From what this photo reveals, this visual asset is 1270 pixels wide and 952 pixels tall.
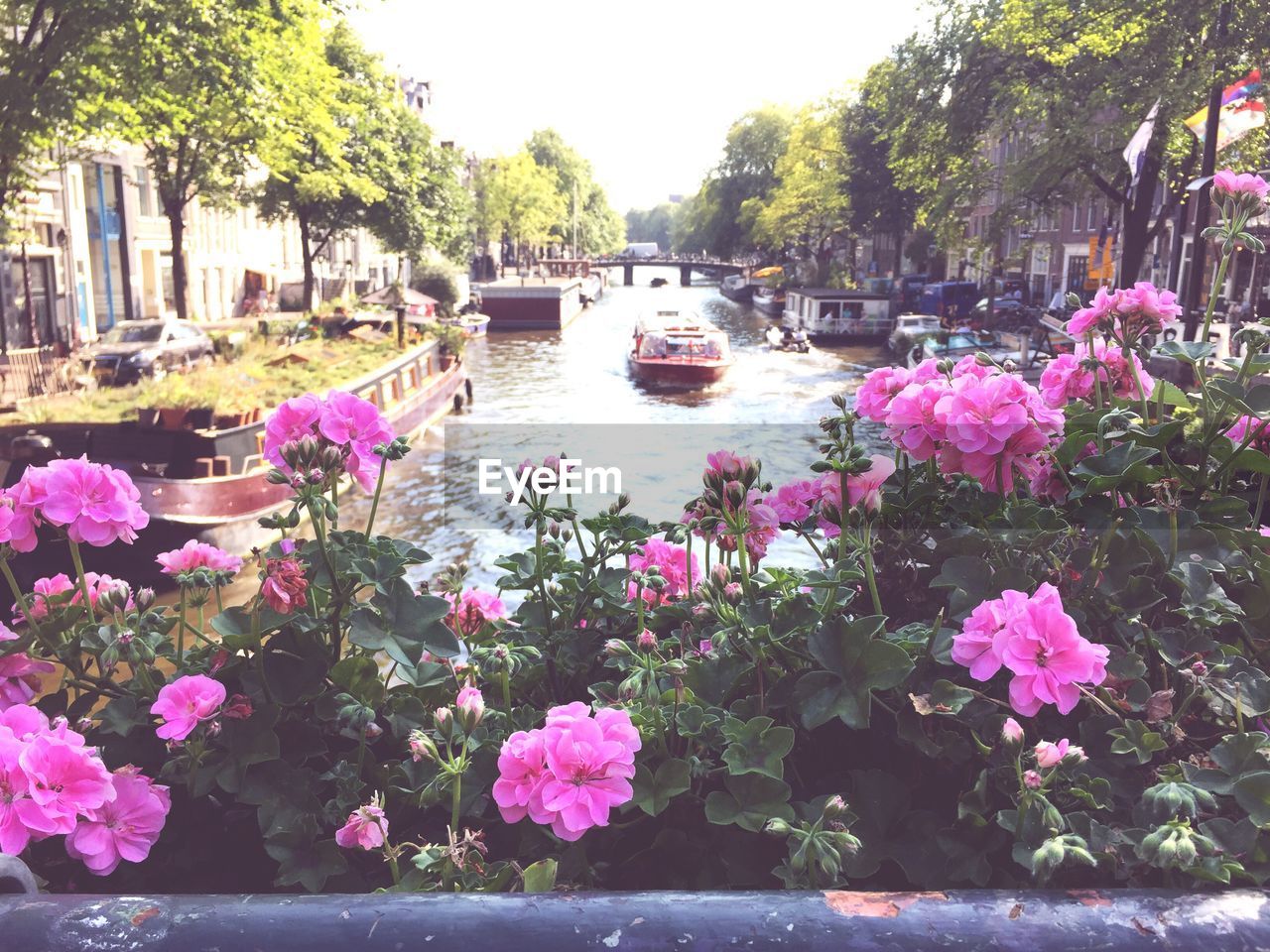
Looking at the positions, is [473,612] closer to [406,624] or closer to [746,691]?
[406,624]

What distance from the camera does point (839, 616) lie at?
5.44 ft

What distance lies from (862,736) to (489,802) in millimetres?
595

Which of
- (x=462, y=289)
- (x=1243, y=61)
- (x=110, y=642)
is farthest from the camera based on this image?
(x=462, y=289)

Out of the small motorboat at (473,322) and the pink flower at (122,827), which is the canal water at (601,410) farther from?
the pink flower at (122,827)

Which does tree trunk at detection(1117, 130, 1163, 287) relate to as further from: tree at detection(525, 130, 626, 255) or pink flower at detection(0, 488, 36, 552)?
tree at detection(525, 130, 626, 255)

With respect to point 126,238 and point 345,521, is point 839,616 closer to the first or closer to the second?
point 345,521

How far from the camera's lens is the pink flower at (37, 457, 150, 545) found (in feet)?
6.08

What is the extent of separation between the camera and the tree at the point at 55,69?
12930 mm

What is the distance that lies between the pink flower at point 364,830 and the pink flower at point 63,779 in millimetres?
318

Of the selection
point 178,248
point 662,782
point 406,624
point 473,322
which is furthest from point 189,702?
point 473,322

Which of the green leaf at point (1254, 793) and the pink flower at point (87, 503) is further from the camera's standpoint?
the pink flower at point (87, 503)

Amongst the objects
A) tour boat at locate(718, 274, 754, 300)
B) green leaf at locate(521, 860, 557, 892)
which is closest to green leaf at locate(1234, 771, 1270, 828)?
green leaf at locate(521, 860, 557, 892)

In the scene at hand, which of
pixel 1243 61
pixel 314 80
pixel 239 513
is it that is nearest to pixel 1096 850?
pixel 239 513

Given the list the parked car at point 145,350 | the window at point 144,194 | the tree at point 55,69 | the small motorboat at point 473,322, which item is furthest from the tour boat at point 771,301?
the tree at point 55,69
